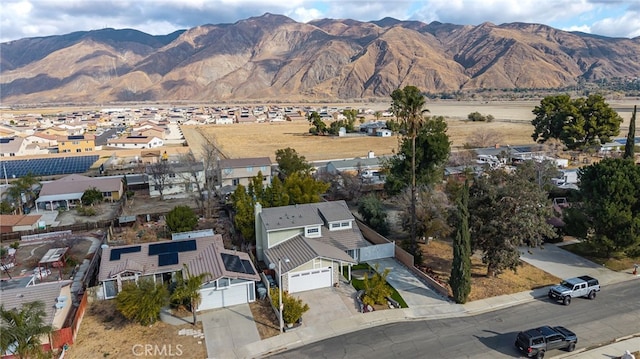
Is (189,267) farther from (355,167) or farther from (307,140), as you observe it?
(307,140)

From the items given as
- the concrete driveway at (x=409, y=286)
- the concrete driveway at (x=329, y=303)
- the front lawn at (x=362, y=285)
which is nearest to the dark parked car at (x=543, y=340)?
the concrete driveway at (x=409, y=286)

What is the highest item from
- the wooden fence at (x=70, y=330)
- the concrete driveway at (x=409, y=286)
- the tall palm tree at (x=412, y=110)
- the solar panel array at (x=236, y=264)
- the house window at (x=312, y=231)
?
the tall palm tree at (x=412, y=110)

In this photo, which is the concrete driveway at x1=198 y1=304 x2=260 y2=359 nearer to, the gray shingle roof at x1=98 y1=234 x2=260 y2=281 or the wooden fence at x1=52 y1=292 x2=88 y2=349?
the gray shingle roof at x1=98 y1=234 x2=260 y2=281

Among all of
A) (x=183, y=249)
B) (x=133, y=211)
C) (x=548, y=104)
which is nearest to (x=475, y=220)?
(x=183, y=249)

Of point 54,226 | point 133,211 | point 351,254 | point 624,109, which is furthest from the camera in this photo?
point 624,109

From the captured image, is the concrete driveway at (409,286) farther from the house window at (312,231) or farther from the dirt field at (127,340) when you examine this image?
the dirt field at (127,340)

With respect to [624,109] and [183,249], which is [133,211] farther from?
[624,109]
